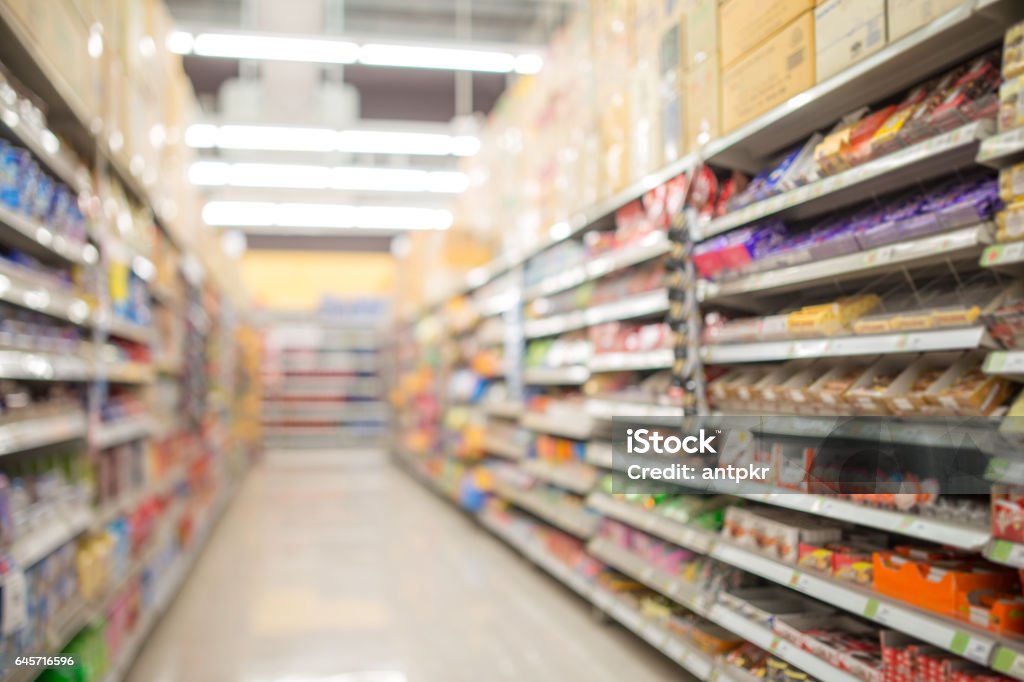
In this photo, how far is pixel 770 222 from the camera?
2650mm

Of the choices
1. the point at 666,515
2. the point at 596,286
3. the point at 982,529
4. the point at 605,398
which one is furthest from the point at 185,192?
the point at 982,529

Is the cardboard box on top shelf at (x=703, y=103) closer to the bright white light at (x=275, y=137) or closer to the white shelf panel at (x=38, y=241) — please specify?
the white shelf panel at (x=38, y=241)

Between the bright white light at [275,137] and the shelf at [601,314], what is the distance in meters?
3.26

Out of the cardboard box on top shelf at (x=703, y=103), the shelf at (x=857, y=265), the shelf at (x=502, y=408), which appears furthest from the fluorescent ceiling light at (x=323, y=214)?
the shelf at (x=857, y=265)

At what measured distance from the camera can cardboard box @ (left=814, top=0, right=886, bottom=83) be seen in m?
2.07

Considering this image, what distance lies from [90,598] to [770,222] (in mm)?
2801

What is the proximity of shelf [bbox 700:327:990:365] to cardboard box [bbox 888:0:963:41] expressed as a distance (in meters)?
0.77

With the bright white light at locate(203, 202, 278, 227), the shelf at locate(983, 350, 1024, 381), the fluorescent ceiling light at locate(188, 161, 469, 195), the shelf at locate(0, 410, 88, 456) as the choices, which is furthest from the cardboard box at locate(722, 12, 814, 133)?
the bright white light at locate(203, 202, 278, 227)

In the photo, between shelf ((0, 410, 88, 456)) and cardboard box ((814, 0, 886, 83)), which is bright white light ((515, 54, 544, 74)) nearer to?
cardboard box ((814, 0, 886, 83))

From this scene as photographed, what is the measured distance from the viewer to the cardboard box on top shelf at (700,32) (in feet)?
9.25

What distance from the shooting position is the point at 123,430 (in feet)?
11.5

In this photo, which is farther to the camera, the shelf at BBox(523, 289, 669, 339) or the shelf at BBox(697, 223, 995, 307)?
the shelf at BBox(523, 289, 669, 339)

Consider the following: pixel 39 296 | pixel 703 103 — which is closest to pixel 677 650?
pixel 703 103

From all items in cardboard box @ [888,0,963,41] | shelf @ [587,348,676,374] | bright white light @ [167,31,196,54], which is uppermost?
bright white light @ [167,31,196,54]
